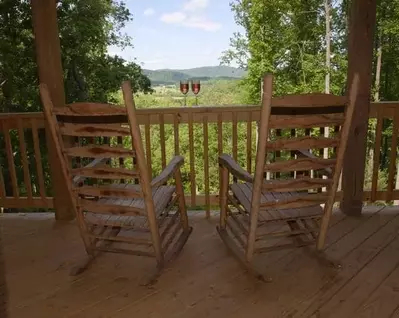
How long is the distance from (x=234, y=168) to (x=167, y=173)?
14.2 inches

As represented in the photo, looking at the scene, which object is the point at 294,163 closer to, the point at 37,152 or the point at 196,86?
the point at 196,86

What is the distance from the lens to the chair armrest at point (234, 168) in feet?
6.30

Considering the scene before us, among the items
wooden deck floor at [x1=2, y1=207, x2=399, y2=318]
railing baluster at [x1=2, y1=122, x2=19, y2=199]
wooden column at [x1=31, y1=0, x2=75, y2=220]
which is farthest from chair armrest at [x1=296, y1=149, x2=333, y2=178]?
railing baluster at [x1=2, y1=122, x2=19, y2=199]

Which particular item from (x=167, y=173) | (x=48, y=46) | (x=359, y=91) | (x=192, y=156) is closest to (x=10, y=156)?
(x=48, y=46)

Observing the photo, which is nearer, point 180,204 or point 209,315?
point 209,315

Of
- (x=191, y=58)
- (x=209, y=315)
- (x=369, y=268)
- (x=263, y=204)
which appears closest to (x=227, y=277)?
(x=209, y=315)

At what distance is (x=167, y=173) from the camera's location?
2014 millimetres

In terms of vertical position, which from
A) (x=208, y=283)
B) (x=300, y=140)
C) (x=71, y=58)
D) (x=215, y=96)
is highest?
(x=71, y=58)

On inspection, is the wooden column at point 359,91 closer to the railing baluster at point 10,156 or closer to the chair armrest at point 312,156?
the chair armrest at point 312,156

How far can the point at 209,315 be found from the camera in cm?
174

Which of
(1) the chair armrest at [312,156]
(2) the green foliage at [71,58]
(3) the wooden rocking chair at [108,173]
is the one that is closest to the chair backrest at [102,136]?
(3) the wooden rocking chair at [108,173]

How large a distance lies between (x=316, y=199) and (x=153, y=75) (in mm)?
10420

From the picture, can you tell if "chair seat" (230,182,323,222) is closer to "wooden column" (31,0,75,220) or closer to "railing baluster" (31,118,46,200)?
"wooden column" (31,0,75,220)

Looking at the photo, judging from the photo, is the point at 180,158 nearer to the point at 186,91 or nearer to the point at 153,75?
the point at 186,91
